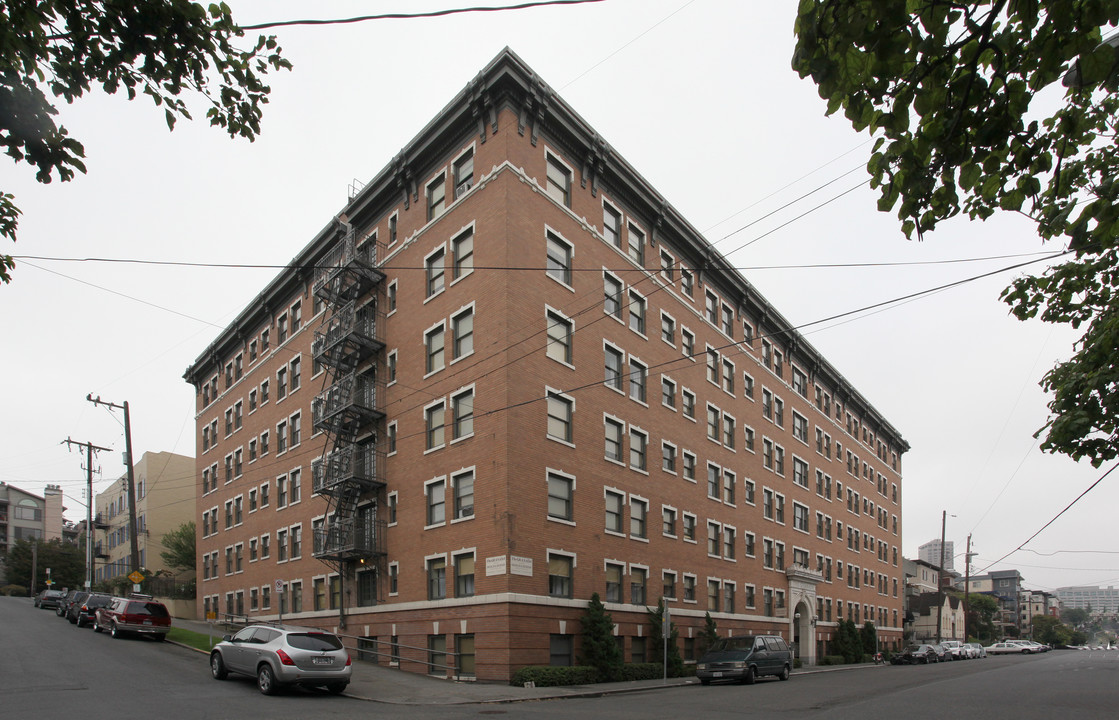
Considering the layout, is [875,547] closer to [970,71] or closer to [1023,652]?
[1023,652]

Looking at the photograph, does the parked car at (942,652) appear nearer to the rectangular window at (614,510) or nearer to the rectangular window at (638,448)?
the rectangular window at (638,448)

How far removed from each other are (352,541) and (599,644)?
10.7 metres

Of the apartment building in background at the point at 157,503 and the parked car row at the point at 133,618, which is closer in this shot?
the parked car row at the point at 133,618

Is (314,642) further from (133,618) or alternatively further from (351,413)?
(133,618)

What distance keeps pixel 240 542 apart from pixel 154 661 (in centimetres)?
1981

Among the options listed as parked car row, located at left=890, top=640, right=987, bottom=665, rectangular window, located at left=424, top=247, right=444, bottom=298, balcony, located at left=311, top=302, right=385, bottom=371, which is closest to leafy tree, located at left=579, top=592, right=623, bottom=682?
rectangular window, located at left=424, top=247, right=444, bottom=298

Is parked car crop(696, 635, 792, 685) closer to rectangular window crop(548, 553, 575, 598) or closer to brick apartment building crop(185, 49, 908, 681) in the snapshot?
brick apartment building crop(185, 49, 908, 681)

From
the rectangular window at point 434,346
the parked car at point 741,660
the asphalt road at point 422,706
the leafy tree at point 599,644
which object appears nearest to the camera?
the asphalt road at point 422,706

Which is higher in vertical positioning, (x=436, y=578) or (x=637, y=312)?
(x=637, y=312)

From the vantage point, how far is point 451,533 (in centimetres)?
2659

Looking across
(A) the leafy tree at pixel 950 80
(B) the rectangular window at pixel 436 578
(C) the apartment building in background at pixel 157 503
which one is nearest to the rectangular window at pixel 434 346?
(B) the rectangular window at pixel 436 578

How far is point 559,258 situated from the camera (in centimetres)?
2939

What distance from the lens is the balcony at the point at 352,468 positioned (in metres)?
30.9

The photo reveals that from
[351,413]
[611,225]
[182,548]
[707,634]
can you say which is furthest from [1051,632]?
[351,413]
